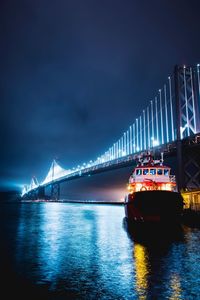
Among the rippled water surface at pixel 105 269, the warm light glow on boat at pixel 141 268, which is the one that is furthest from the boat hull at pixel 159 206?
the warm light glow on boat at pixel 141 268

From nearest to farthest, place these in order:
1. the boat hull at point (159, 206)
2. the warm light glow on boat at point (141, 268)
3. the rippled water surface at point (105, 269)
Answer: the rippled water surface at point (105, 269)
the warm light glow on boat at point (141, 268)
the boat hull at point (159, 206)

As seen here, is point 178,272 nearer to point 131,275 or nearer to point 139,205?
point 131,275

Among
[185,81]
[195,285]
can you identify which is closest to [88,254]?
[195,285]

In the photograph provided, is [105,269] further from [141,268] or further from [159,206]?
[159,206]

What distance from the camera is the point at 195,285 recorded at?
7.57 metres

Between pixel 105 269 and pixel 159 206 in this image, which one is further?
pixel 159 206

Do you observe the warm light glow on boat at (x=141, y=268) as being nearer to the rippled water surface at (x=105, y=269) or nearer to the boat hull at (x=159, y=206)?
the rippled water surface at (x=105, y=269)

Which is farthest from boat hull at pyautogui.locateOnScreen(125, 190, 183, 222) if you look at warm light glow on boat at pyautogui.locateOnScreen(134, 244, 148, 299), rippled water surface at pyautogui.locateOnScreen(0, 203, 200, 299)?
warm light glow on boat at pyautogui.locateOnScreen(134, 244, 148, 299)

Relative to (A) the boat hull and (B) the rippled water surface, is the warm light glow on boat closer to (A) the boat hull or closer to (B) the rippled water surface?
(B) the rippled water surface

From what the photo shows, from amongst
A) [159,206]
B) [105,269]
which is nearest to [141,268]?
[105,269]

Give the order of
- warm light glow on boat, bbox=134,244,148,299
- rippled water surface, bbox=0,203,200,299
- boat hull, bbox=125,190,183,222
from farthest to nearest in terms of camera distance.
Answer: boat hull, bbox=125,190,183,222, warm light glow on boat, bbox=134,244,148,299, rippled water surface, bbox=0,203,200,299

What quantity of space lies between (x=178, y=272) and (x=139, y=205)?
9449 mm

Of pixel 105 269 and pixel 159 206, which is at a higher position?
pixel 159 206

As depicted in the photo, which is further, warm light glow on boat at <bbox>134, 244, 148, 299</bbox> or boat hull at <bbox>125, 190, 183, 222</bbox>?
boat hull at <bbox>125, 190, 183, 222</bbox>
